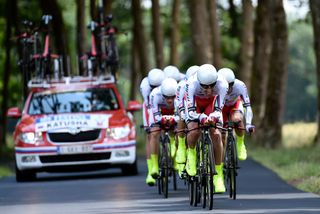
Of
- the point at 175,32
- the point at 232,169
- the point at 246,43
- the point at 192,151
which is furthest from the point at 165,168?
the point at 175,32

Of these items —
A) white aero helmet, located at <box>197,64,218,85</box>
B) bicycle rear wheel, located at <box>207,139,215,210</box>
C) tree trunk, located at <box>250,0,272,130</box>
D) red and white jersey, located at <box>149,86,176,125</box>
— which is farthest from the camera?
tree trunk, located at <box>250,0,272,130</box>

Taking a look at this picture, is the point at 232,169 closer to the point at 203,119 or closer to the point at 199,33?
the point at 203,119

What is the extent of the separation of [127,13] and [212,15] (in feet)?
29.4

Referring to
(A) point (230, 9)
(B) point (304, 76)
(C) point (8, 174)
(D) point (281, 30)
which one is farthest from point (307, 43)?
(C) point (8, 174)

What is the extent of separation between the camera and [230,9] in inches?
2366

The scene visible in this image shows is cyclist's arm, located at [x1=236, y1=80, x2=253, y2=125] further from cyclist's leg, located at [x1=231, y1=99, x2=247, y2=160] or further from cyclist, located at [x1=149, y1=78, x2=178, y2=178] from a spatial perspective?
cyclist, located at [x1=149, y1=78, x2=178, y2=178]

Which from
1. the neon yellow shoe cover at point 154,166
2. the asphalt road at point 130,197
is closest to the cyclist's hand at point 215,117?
the asphalt road at point 130,197

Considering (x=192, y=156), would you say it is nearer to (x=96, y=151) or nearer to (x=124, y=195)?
(x=124, y=195)

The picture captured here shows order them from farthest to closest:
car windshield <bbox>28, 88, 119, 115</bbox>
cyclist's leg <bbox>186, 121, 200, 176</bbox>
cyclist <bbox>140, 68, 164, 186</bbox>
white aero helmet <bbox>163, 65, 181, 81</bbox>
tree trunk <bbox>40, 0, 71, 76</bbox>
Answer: tree trunk <bbox>40, 0, 71, 76</bbox> → car windshield <bbox>28, 88, 119, 115</bbox> → white aero helmet <bbox>163, 65, 181, 81</bbox> → cyclist <bbox>140, 68, 164, 186</bbox> → cyclist's leg <bbox>186, 121, 200, 176</bbox>

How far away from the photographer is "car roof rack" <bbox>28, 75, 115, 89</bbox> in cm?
2670

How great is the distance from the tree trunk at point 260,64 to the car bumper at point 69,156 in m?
17.5

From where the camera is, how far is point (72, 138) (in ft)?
82.6

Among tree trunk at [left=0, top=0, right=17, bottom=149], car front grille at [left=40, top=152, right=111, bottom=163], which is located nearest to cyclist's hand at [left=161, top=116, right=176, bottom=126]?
car front grille at [left=40, top=152, right=111, bottom=163]

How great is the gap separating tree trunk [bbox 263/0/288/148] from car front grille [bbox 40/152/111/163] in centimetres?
1205
